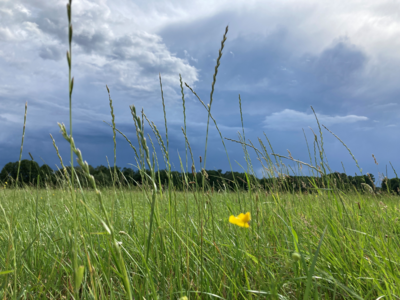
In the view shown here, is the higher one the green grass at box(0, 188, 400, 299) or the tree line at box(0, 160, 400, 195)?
the tree line at box(0, 160, 400, 195)

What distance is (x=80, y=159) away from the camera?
2.10ft

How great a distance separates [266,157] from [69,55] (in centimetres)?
201

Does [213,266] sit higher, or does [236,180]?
[236,180]

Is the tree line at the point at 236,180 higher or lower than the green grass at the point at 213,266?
higher

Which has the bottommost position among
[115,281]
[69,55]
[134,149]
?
[115,281]

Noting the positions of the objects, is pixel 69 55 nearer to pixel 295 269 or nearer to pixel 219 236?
pixel 295 269

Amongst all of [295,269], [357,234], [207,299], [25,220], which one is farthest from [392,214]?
[25,220]

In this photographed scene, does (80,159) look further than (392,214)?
No

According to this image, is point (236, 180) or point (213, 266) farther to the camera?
point (236, 180)

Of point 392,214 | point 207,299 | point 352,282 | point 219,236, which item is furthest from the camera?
point 392,214

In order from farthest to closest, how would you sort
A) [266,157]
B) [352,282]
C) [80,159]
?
[266,157] < [352,282] < [80,159]

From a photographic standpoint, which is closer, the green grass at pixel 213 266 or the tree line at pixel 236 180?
the green grass at pixel 213 266

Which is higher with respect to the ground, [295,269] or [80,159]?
[80,159]

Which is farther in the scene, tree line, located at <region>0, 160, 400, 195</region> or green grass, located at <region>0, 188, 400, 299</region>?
tree line, located at <region>0, 160, 400, 195</region>
